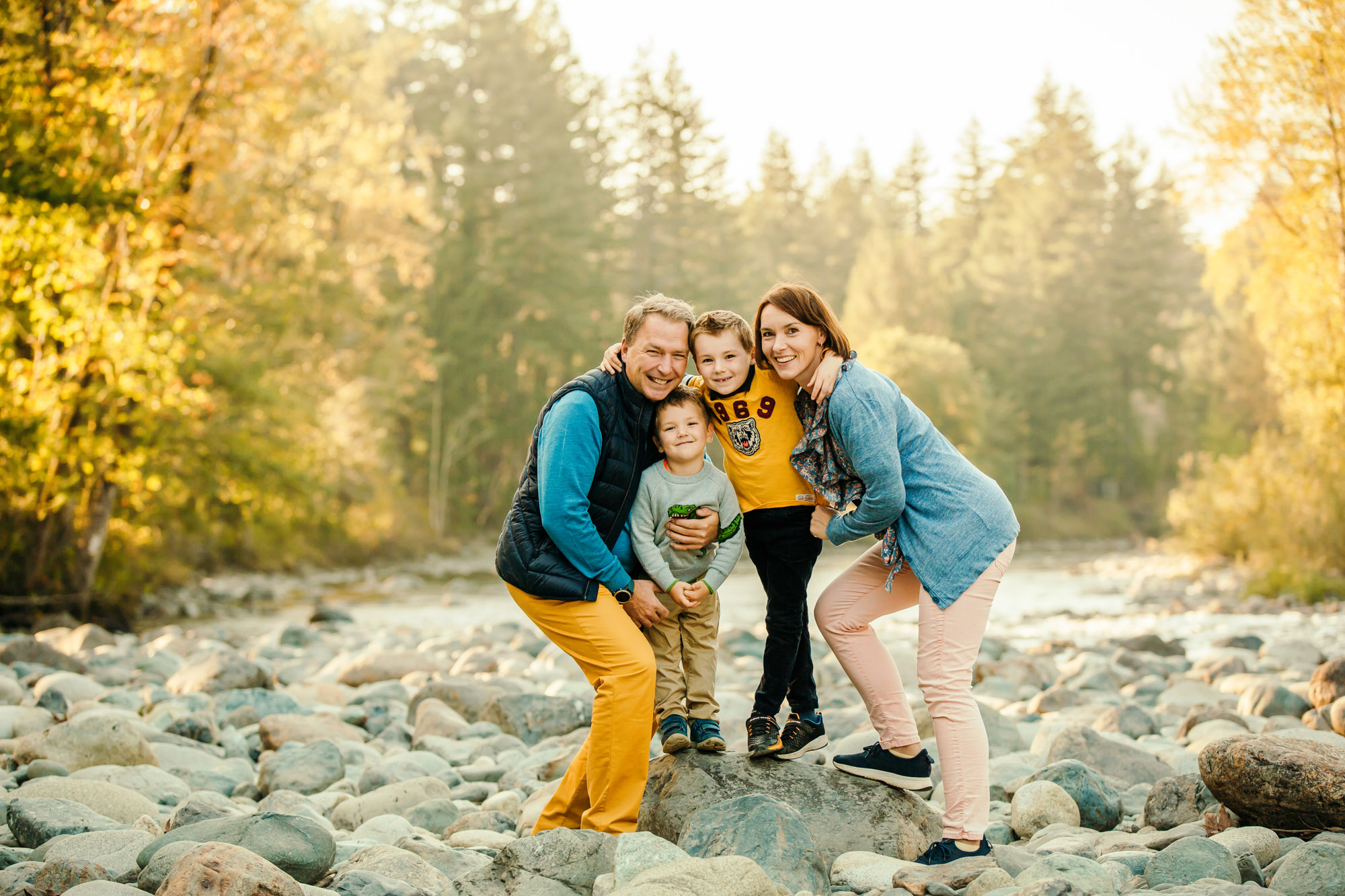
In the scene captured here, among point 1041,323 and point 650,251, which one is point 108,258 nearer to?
point 650,251

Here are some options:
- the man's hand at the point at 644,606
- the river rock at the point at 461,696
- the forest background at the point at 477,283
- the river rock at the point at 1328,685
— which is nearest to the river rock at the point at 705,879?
the man's hand at the point at 644,606

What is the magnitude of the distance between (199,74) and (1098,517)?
126ft

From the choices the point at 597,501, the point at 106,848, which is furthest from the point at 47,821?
the point at 597,501

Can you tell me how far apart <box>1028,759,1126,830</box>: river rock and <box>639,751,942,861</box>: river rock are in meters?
0.69

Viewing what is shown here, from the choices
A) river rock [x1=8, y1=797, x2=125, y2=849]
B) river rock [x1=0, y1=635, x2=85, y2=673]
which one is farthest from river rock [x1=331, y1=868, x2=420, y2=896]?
river rock [x1=0, y1=635, x2=85, y2=673]

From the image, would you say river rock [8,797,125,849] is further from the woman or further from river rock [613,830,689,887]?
the woman

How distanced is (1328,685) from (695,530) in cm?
502

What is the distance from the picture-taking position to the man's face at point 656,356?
3.76 m

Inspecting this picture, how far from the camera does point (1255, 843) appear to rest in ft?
11.7

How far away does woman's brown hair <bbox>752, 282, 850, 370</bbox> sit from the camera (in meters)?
3.73

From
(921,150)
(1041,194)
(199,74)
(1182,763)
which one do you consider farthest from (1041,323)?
(1182,763)

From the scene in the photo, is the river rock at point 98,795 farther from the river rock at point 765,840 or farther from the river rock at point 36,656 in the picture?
the river rock at point 36,656

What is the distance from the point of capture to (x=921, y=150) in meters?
58.0

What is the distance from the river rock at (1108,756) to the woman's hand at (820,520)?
7.27 ft
